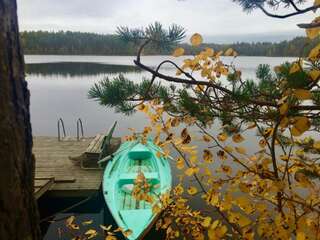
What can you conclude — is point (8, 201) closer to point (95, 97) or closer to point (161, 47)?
point (95, 97)

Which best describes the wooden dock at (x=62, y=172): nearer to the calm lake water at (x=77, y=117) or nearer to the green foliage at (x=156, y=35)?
the calm lake water at (x=77, y=117)

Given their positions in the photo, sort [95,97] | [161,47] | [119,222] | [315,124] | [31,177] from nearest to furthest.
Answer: [161,47] → [31,177] → [95,97] → [315,124] → [119,222]

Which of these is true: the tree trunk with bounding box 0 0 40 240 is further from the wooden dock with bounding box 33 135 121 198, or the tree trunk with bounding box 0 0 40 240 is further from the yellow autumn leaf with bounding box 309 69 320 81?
the wooden dock with bounding box 33 135 121 198

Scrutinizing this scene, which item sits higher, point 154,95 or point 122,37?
point 122,37

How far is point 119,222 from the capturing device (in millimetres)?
5016

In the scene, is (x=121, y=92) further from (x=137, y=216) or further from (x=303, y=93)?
(x=137, y=216)

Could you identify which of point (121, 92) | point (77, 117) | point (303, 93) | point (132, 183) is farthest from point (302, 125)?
point (77, 117)

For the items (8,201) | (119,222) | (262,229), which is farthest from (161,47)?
(119,222)

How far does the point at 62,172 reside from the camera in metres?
7.54

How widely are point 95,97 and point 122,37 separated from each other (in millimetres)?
463

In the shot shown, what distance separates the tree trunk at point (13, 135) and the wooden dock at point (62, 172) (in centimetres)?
472

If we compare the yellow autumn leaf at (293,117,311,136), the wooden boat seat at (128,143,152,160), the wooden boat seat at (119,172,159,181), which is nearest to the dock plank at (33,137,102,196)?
the wooden boat seat at (119,172,159,181)

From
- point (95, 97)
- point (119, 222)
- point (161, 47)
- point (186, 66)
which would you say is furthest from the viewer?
point (119, 222)

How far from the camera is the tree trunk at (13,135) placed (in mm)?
1160
